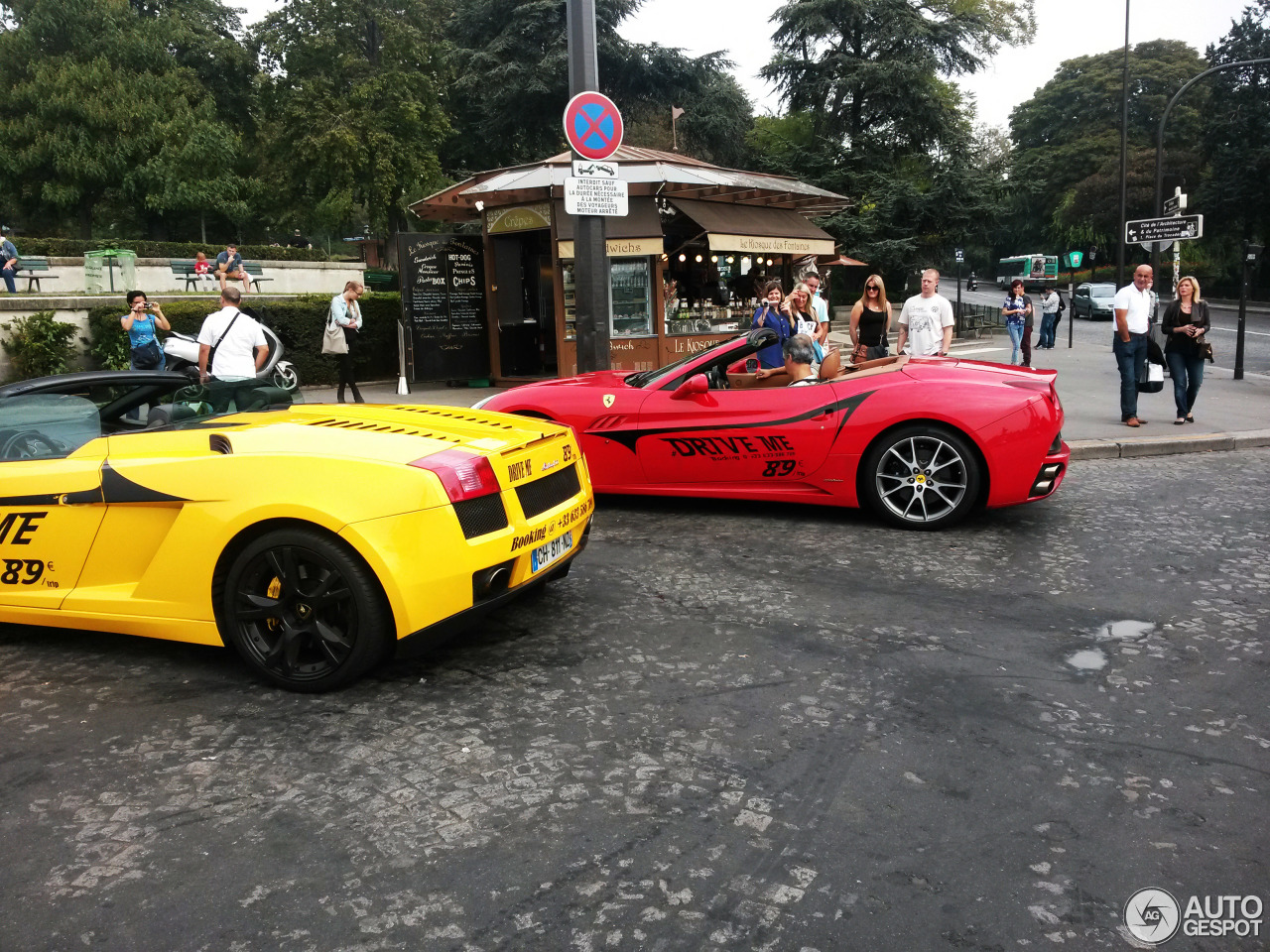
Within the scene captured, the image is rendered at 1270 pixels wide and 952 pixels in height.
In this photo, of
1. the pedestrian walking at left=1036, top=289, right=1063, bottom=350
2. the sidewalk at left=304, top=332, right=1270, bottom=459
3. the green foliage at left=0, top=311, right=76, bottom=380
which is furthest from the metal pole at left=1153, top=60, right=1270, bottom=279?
the green foliage at left=0, top=311, right=76, bottom=380

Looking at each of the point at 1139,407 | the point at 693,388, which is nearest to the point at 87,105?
the point at 1139,407

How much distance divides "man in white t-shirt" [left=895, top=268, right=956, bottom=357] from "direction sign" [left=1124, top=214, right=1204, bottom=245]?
8182mm

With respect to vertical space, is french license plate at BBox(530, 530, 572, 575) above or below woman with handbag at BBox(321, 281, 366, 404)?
below

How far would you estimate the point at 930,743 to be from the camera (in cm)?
341

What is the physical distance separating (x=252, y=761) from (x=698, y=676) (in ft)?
5.48

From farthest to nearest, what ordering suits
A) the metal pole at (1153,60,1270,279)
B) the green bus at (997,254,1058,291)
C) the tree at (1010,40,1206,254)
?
the green bus at (997,254,1058,291) → the tree at (1010,40,1206,254) → the metal pole at (1153,60,1270,279)

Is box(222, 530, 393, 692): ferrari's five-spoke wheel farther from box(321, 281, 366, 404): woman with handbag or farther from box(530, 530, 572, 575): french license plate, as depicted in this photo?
box(321, 281, 366, 404): woman with handbag

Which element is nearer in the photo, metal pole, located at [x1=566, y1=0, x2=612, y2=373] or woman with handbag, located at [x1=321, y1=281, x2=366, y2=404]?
metal pole, located at [x1=566, y1=0, x2=612, y2=373]

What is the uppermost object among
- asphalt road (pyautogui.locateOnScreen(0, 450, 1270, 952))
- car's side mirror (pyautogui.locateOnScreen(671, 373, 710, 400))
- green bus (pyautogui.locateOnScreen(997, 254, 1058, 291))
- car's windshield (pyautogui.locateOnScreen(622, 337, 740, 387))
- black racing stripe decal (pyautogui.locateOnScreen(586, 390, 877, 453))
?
green bus (pyautogui.locateOnScreen(997, 254, 1058, 291))

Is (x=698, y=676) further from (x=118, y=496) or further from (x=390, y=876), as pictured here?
(x=118, y=496)

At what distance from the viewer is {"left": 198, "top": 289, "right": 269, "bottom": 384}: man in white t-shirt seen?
853 cm

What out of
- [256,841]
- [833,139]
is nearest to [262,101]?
[833,139]

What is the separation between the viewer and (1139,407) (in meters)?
12.4

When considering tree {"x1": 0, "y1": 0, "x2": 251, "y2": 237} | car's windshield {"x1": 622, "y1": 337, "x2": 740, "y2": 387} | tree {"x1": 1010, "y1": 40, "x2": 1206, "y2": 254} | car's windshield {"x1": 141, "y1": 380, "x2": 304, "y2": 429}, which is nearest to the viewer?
car's windshield {"x1": 141, "y1": 380, "x2": 304, "y2": 429}
